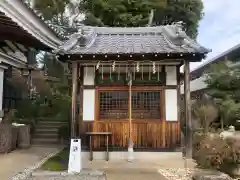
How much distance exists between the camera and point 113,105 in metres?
10.5

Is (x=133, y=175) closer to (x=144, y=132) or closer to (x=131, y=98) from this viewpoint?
(x=144, y=132)

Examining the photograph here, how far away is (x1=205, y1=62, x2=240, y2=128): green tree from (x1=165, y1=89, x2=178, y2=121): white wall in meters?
6.66

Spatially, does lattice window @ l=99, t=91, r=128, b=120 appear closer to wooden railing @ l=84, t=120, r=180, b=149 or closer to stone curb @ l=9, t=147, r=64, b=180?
wooden railing @ l=84, t=120, r=180, b=149

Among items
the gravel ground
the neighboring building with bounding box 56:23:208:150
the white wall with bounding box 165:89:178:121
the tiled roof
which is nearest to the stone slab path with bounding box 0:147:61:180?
the neighboring building with bounding box 56:23:208:150

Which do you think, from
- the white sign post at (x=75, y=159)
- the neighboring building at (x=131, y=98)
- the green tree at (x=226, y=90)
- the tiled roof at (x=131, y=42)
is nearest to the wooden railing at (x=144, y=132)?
the neighboring building at (x=131, y=98)

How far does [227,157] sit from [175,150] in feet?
10.5

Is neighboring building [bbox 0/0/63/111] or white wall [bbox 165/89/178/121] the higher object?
neighboring building [bbox 0/0/63/111]

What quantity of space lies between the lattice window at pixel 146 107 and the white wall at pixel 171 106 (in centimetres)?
29

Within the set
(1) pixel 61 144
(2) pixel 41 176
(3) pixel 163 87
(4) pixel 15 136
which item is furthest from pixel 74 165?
(1) pixel 61 144

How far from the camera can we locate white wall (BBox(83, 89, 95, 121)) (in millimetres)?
10445

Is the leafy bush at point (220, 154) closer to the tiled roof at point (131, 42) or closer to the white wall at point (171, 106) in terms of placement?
the white wall at point (171, 106)

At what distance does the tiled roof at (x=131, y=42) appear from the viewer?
956cm

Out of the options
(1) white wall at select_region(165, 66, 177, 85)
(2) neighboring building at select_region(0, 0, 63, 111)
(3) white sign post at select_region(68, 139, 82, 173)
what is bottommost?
(3) white sign post at select_region(68, 139, 82, 173)

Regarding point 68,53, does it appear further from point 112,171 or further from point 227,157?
point 227,157
